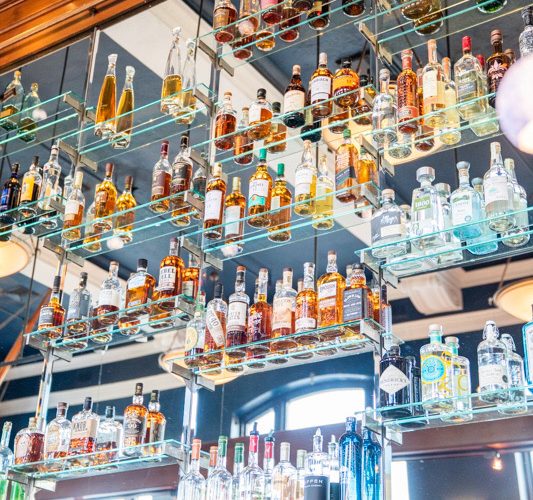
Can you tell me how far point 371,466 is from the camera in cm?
248

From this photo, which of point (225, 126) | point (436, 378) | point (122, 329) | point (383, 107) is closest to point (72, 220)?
point (122, 329)

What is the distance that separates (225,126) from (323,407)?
1.18 m

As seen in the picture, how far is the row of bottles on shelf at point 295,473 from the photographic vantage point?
247 cm

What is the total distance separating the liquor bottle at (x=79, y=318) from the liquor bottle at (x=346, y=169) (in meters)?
1.11

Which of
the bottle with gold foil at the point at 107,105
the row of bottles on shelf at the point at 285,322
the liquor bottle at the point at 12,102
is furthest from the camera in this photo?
the liquor bottle at the point at 12,102

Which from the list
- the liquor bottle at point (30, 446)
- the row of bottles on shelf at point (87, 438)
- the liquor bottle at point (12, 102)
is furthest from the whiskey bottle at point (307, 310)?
the liquor bottle at point (12, 102)

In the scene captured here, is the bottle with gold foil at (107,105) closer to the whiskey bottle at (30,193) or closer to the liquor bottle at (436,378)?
the whiskey bottle at (30,193)

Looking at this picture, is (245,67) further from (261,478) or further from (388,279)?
(261,478)

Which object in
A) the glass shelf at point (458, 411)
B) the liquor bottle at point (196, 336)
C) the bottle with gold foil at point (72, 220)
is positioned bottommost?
the glass shelf at point (458, 411)

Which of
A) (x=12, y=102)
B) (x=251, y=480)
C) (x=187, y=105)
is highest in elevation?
(x=12, y=102)

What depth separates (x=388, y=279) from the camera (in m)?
2.67

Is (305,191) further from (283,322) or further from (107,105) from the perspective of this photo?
(107,105)

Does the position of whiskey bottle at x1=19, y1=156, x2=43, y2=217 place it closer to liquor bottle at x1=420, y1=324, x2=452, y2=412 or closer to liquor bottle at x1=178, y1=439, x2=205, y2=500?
liquor bottle at x1=178, y1=439, x2=205, y2=500

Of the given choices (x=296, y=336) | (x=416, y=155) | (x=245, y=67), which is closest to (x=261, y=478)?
(x=296, y=336)
